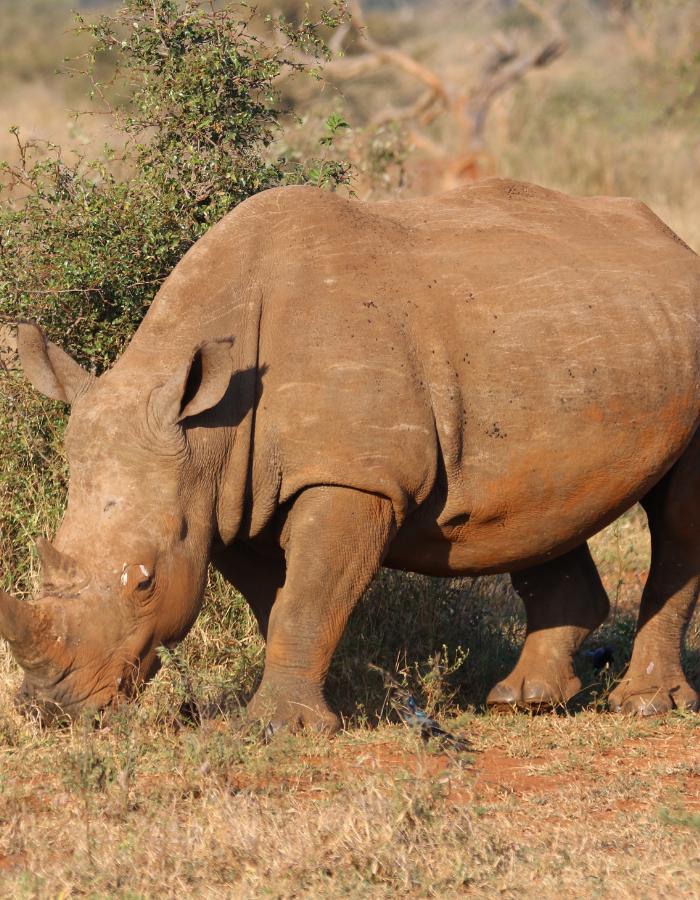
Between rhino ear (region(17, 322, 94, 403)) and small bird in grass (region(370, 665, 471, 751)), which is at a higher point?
rhino ear (region(17, 322, 94, 403))

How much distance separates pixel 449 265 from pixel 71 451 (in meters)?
1.72

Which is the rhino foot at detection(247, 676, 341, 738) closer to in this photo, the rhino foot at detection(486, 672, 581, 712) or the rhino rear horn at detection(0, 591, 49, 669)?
the rhino rear horn at detection(0, 591, 49, 669)

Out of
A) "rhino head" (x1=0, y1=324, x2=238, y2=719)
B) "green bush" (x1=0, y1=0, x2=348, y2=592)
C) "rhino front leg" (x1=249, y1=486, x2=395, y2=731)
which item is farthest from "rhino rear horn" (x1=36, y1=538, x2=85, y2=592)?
"green bush" (x1=0, y1=0, x2=348, y2=592)

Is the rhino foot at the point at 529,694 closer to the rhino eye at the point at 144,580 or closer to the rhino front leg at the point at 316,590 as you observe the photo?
the rhino front leg at the point at 316,590

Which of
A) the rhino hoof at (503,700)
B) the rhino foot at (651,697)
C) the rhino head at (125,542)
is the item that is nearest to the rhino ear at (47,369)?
the rhino head at (125,542)

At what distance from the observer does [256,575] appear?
6297 millimetres

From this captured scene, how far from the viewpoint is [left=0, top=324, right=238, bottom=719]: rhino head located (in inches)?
205

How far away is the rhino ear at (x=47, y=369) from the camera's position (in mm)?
5602

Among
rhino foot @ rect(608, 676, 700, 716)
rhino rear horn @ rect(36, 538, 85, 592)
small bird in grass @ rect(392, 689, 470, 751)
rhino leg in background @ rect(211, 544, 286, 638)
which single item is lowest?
rhino foot @ rect(608, 676, 700, 716)

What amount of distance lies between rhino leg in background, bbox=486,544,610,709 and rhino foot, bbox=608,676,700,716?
0.21m

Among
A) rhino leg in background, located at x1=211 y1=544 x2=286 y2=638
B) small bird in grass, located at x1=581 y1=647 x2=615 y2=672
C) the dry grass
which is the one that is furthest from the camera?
small bird in grass, located at x1=581 y1=647 x2=615 y2=672

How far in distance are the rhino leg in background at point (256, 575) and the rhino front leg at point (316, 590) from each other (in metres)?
0.62

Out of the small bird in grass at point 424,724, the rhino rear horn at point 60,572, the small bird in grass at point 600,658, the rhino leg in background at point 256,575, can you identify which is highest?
the rhino rear horn at point 60,572

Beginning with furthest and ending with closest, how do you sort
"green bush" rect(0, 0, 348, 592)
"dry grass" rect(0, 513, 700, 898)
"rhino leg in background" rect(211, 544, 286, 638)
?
"green bush" rect(0, 0, 348, 592) → "rhino leg in background" rect(211, 544, 286, 638) → "dry grass" rect(0, 513, 700, 898)
